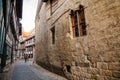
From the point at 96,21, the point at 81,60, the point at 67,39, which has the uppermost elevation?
the point at 96,21

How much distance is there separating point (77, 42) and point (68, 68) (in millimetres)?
1547

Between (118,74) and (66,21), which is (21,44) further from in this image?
(118,74)

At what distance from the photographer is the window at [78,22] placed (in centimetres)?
558

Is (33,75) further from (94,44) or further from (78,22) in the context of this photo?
(94,44)

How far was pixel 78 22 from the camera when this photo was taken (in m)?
5.88

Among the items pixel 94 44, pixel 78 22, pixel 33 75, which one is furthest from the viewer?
pixel 33 75

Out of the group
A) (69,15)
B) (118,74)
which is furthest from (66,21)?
(118,74)

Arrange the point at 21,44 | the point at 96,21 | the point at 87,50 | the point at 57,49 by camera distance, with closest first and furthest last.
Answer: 1. the point at 96,21
2. the point at 87,50
3. the point at 57,49
4. the point at 21,44

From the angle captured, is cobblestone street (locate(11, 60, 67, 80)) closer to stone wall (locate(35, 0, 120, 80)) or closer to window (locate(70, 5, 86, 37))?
stone wall (locate(35, 0, 120, 80))

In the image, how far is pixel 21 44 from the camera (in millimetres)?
40094

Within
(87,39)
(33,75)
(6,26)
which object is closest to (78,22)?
(87,39)

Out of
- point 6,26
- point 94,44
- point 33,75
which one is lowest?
point 33,75

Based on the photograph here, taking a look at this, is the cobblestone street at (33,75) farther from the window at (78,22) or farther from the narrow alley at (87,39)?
the window at (78,22)

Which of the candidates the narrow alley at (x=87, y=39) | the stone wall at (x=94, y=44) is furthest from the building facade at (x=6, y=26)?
the stone wall at (x=94, y=44)
